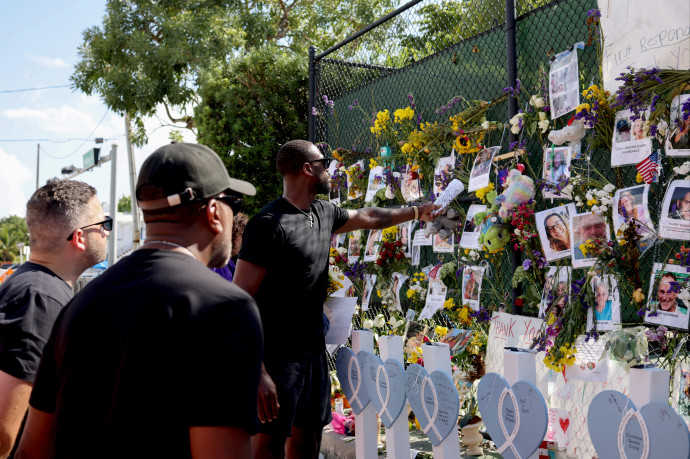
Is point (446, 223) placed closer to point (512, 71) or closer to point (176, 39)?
point (512, 71)

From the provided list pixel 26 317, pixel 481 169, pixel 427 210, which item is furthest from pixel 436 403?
pixel 26 317

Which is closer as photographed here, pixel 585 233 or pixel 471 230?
pixel 585 233

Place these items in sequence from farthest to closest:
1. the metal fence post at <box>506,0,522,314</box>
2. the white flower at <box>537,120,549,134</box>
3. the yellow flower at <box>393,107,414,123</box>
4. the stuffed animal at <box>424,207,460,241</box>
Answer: the yellow flower at <box>393,107,414,123</box>, the stuffed animal at <box>424,207,460,241</box>, the metal fence post at <box>506,0,522,314</box>, the white flower at <box>537,120,549,134</box>

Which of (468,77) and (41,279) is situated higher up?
(468,77)

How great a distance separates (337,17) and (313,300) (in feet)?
41.0

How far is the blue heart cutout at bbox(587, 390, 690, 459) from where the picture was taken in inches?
84.9

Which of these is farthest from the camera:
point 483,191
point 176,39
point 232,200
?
point 176,39

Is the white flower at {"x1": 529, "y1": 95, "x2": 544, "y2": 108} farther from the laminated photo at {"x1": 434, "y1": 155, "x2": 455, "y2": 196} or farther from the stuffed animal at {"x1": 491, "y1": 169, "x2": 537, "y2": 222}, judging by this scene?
the laminated photo at {"x1": 434, "y1": 155, "x2": 455, "y2": 196}

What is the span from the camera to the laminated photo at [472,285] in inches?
162

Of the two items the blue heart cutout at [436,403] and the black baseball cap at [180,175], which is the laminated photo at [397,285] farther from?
the black baseball cap at [180,175]

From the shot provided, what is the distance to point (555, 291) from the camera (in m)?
3.47

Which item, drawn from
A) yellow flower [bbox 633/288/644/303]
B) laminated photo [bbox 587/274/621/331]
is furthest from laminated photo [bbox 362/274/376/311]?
yellow flower [bbox 633/288/644/303]

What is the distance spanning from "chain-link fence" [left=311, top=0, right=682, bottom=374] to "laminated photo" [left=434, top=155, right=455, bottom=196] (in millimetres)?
218

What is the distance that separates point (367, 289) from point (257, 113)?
2.75m
